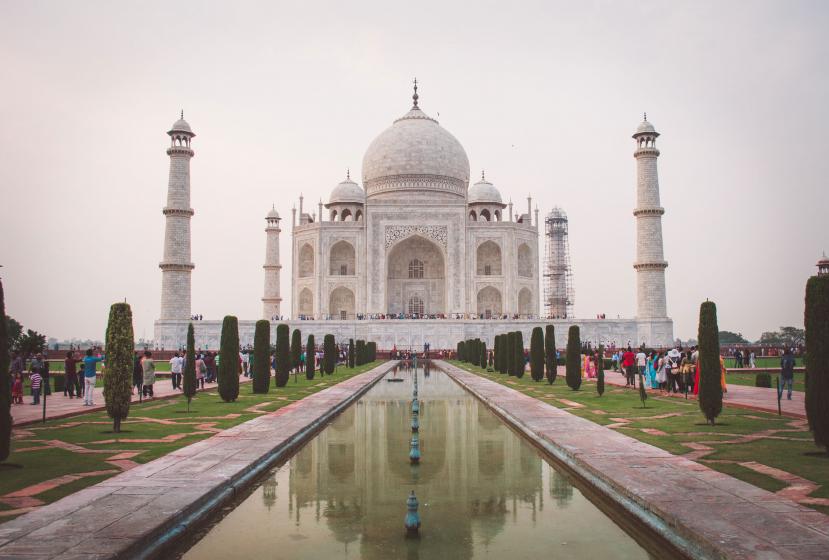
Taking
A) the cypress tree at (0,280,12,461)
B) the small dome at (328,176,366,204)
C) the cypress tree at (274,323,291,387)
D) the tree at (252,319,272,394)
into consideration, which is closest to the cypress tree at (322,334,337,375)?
the cypress tree at (274,323,291,387)

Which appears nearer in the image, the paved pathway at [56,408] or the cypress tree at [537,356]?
the paved pathway at [56,408]

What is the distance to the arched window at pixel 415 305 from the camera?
34.4 metres

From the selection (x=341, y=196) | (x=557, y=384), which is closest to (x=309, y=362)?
(x=557, y=384)

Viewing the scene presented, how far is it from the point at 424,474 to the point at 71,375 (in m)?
8.47

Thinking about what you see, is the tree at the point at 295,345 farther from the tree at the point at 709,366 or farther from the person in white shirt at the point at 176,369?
the tree at the point at 709,366

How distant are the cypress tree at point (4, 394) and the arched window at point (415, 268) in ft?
96.0

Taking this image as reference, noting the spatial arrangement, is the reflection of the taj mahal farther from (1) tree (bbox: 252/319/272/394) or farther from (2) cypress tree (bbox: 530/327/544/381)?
(2) cypress tree (bbox: 530/327/544/381)

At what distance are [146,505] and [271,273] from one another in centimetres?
3185

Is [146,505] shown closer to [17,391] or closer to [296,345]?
[17,391]

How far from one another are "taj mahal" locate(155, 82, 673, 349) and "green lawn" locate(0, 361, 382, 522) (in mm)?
17187

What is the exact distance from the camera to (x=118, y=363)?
7375 millimetres

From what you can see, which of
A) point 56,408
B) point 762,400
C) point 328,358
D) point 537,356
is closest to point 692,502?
point 762,400

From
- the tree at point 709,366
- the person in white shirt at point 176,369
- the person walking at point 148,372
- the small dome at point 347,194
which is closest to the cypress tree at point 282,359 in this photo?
the person in white shirt at point 176,369

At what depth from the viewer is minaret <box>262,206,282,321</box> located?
35.1 m
